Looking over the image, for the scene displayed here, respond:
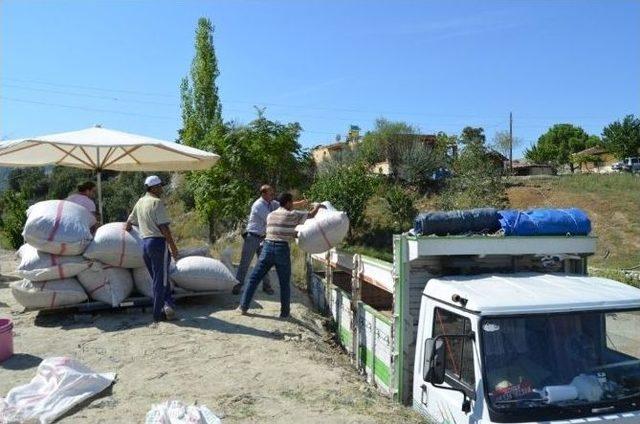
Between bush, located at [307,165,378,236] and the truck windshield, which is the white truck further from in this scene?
bush, located at [307,165,378,236]

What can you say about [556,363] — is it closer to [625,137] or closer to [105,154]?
[105,154]

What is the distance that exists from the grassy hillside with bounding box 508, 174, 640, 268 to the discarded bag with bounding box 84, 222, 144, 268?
59.0ft

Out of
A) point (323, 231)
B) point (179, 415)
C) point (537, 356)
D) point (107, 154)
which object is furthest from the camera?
point (107, 154)

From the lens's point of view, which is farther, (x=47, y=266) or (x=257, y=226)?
(x=257, y=226)

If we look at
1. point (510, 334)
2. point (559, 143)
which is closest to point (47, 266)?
point (510, 334)

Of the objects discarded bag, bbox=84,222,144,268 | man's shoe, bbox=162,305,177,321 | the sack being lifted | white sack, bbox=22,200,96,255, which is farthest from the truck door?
white sack, bbox=22,200,96,255

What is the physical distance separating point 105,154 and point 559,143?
8338 cm

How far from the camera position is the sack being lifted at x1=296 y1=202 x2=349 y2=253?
671 centimetres

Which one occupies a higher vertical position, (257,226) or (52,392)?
(257,226)

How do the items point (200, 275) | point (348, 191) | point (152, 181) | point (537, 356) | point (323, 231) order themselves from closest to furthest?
point (537, 356), point (323, 231), point (152, 181), point (200, 275), point (348, 191)

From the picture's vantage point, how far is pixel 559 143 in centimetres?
8319

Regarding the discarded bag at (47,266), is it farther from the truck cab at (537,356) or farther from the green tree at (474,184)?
the green tree at (474,184)

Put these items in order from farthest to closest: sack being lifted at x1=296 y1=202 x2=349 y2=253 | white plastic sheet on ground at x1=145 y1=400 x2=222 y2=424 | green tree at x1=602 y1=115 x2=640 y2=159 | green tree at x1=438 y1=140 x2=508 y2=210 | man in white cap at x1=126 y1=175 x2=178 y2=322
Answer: green tree at x1=602 y1=115 x2=640 y2=159
green tree at x1=438 y1=140 x2=508 y2=210
man in white cap at x1=126 y1=175 x2=178 y2=322
sack being lifted at x1=296 y1=202 x2=349 y2=253
white plastic sheet on ground at x1=145 y1=400 x2=222 y2=424

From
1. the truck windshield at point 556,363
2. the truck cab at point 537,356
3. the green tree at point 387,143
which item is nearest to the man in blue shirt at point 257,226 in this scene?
the truck cab at point 537,356
